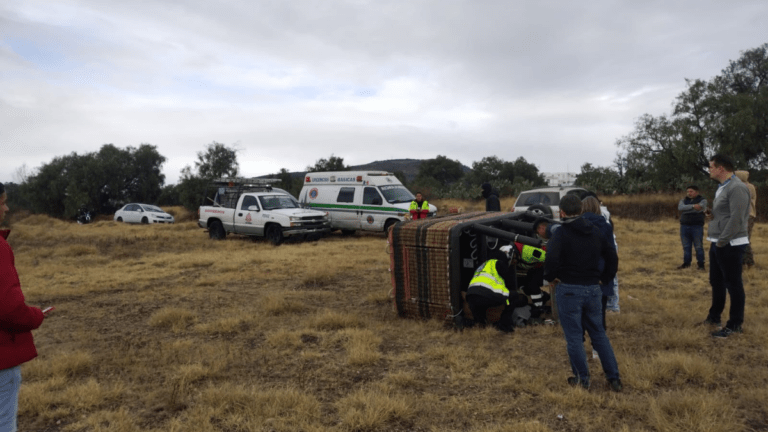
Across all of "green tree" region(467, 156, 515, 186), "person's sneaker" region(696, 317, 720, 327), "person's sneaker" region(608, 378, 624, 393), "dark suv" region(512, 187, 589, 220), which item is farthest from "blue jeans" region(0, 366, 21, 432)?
"green tree" region(467, 156, 515, 186)

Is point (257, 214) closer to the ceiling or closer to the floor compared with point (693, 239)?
closer to the ceiling

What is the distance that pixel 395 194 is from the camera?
1672 cm

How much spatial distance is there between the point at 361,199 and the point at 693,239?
384 inches

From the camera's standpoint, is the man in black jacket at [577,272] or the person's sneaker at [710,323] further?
the person's sneaker at [710,323]

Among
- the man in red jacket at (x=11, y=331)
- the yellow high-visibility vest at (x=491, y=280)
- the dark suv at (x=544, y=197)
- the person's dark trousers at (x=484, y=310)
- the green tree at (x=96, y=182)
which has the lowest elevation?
the person's dark trousers at (x=484, y=310)

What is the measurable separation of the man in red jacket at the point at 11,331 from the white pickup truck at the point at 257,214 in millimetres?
13236

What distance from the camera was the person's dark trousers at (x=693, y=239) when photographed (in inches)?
378

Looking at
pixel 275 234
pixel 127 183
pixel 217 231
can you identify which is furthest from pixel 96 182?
pixel 275 234

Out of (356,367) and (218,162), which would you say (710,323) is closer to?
(356,367)

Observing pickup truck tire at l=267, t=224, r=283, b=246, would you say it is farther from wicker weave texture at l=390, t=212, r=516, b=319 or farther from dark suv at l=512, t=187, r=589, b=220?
wicker weave texture at l=390, t=212, r=516, b=319

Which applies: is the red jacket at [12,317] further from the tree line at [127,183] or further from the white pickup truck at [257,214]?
the tree line at [127,183]

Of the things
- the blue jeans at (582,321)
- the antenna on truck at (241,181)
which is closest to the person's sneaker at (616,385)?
the blue jeans at (582,321)

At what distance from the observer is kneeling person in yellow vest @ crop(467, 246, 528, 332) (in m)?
5.66

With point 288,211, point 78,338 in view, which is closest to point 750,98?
point 288,211
